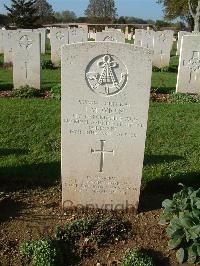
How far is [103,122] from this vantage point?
4.85 meters

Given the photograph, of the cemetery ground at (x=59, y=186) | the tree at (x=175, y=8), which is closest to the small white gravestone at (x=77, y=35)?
the cemetery ground at (x=59, y=186)

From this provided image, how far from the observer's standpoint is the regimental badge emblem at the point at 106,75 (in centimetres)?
459

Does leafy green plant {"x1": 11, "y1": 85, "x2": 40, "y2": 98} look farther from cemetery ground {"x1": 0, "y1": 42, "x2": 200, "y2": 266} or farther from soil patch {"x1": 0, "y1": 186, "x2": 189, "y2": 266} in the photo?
soil patch {"x1": 0, "y1": 186, "x2": 189, "y2": 266}

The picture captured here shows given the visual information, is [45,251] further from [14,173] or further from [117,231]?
[14,173]

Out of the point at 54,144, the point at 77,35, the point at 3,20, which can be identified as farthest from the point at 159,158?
the point at 3,20

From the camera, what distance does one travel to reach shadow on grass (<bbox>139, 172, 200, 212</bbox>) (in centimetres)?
555

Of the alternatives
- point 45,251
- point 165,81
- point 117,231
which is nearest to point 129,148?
point 117,231

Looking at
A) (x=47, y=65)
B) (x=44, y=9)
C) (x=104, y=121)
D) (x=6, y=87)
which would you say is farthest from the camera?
(x=44, y=9)

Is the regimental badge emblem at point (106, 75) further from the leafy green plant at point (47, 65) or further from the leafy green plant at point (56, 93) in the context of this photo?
the leafy green plant at point (47, 65)

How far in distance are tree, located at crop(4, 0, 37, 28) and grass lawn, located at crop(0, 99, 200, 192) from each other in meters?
37.4

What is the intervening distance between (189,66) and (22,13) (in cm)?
3843

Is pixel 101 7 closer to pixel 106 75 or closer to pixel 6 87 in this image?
pixel 6 87

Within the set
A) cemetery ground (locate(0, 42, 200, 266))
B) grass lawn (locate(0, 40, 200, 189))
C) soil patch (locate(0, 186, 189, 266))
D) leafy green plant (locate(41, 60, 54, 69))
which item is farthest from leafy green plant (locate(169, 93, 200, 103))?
leafy green plant (locate(41, 60, 54, 69))

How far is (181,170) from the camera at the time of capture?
6.34m
